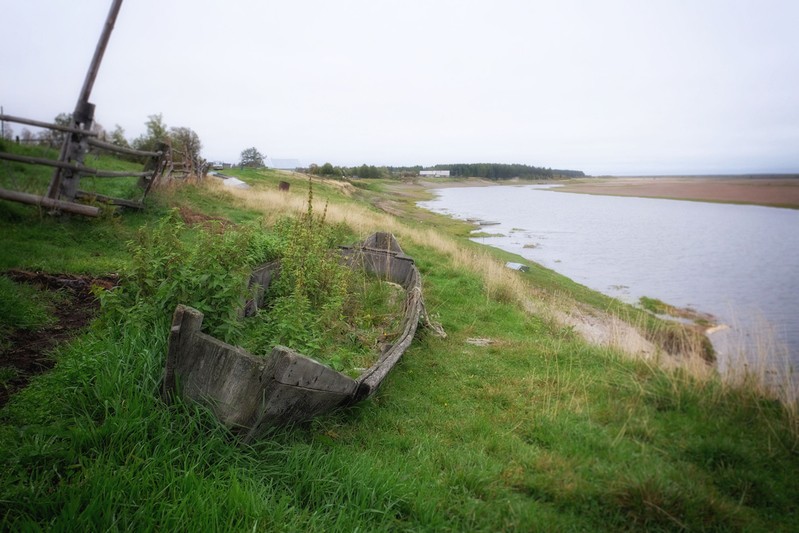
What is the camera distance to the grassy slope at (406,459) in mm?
2330

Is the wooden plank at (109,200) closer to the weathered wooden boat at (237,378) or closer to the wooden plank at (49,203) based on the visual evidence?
the wooden plank at (49,203)

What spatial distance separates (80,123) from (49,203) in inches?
85.5

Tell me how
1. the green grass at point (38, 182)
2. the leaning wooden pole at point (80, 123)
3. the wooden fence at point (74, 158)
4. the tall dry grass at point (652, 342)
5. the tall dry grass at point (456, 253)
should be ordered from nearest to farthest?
the tall dry grass at point (652, 342)
the wooden fence at point (74, 158)
the leaning wooden pole at point (80, 123)
the green grass at point (38, 182)
the tall dry grass at point (456, 253)

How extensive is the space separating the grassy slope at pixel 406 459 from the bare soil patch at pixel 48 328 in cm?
23

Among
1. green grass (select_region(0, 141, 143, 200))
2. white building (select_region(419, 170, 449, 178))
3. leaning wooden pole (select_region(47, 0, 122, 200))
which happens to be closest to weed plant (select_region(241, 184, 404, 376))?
leaning wooden pole (select_region(47, 0, 122, 200))

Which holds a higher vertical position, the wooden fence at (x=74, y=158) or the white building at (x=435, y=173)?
the white building at (x=435, y=173)

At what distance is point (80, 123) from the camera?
892cm

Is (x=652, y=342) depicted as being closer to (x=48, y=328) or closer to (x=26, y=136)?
(x=48, y=328)

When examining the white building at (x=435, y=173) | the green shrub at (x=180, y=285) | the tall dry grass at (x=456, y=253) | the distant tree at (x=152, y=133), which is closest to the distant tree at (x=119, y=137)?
the distant tree at (x=152, y=133)

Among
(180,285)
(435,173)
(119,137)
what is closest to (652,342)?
(180,285)

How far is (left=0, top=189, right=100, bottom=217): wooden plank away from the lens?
7552 mm

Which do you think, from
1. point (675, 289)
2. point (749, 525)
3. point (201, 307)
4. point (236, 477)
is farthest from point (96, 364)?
point (675, 289)

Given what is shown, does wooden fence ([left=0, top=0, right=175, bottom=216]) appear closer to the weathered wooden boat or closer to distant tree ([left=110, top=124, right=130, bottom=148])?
the weathered wooden boat

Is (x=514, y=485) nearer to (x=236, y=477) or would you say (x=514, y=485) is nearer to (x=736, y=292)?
(x=236, y=477)
